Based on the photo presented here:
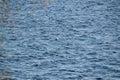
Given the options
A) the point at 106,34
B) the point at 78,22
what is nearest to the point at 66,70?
the point at 106,34

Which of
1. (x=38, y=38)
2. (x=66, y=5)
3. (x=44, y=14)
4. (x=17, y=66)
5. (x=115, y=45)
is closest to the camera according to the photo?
(x=17, y=66)

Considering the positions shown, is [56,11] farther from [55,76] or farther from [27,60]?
[55,76]

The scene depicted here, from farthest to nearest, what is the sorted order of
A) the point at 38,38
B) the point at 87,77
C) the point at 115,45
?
the point at 38,38, the point at 115,45, the point at 87,77

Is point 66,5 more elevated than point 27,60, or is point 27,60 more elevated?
point 66,5

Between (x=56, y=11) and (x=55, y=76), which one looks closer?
(x=55, y=76)

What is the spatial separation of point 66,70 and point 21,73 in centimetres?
206

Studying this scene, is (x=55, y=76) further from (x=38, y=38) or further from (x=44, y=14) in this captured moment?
(x=44, y=14)

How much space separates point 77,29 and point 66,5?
825 centimetres

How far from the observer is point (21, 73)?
14562 millimetres

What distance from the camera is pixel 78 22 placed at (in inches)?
Result: 900

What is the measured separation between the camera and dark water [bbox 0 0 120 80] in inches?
583

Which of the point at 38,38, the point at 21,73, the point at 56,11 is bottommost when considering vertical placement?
the point at 21,73

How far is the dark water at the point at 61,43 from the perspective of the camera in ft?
48.6

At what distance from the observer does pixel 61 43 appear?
60.4 feet
